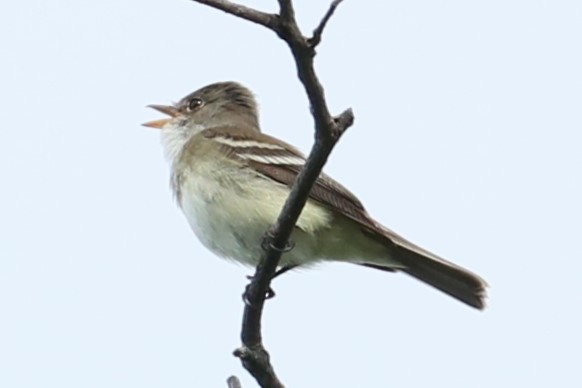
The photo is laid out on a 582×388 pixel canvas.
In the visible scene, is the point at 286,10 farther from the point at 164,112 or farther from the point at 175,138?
the point at 164,112

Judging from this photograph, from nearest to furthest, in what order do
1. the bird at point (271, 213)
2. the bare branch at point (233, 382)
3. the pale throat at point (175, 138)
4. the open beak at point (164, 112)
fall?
the bare branch at point (233, 382) < the bird at point (271, 213) < the pale throat at point (175, 138) < the open beak at point (164, 112)

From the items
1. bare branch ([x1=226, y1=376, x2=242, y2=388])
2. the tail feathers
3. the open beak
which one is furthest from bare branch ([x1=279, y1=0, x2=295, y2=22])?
the open beak

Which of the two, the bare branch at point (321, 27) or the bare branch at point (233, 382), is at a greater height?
the bare branch at point (321, 27)

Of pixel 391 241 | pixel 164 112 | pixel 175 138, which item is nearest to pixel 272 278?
pixel 391 241

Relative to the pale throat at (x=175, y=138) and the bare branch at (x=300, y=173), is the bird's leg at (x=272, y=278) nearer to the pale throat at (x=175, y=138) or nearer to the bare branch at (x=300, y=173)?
the bare branch at (x=300, y=173)

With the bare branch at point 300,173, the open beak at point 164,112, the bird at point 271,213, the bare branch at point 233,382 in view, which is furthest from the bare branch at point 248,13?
the open beak at point 164,112

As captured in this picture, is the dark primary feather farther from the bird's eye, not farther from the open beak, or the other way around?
the bird's eye
